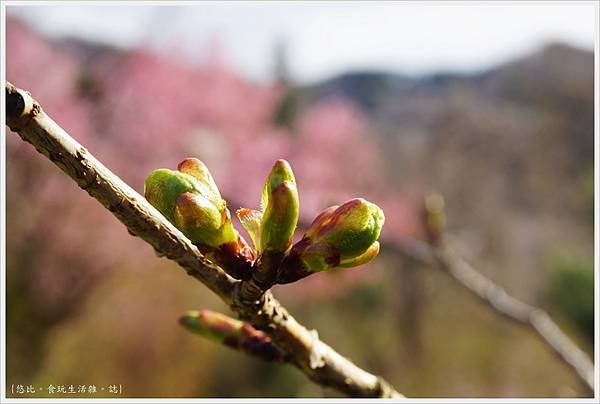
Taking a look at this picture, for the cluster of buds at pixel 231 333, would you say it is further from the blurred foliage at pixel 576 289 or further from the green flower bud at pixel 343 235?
the blurred foliage at pixel 576 289

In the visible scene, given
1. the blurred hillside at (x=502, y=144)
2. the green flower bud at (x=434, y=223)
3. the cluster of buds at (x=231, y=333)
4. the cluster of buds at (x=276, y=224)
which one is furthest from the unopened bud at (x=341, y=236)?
the blurred hillside at (x=502, y=144)

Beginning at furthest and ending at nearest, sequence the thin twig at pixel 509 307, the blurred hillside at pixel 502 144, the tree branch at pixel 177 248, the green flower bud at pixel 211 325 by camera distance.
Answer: the blurred hillside at pixel 502 144 → the thin twig at pixel 509 307 → the green flower bud at pixel 211 325 → the tree branch at pixel 177 248

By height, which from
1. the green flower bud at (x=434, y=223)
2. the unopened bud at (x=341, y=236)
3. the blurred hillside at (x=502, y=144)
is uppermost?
the unopened bud at (x=341, y=236)

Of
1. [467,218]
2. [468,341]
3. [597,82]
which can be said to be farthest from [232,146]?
[597,82]

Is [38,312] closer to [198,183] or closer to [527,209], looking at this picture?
[198,183]

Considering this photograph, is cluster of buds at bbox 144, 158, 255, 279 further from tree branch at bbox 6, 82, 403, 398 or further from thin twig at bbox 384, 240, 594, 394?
thin twig at bbox 384, 240, 594, 394

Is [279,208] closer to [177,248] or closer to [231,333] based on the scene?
[177,248]

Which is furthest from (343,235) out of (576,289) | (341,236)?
(576,289)

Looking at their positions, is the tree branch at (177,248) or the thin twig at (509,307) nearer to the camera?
the tree branch at (177,248)
